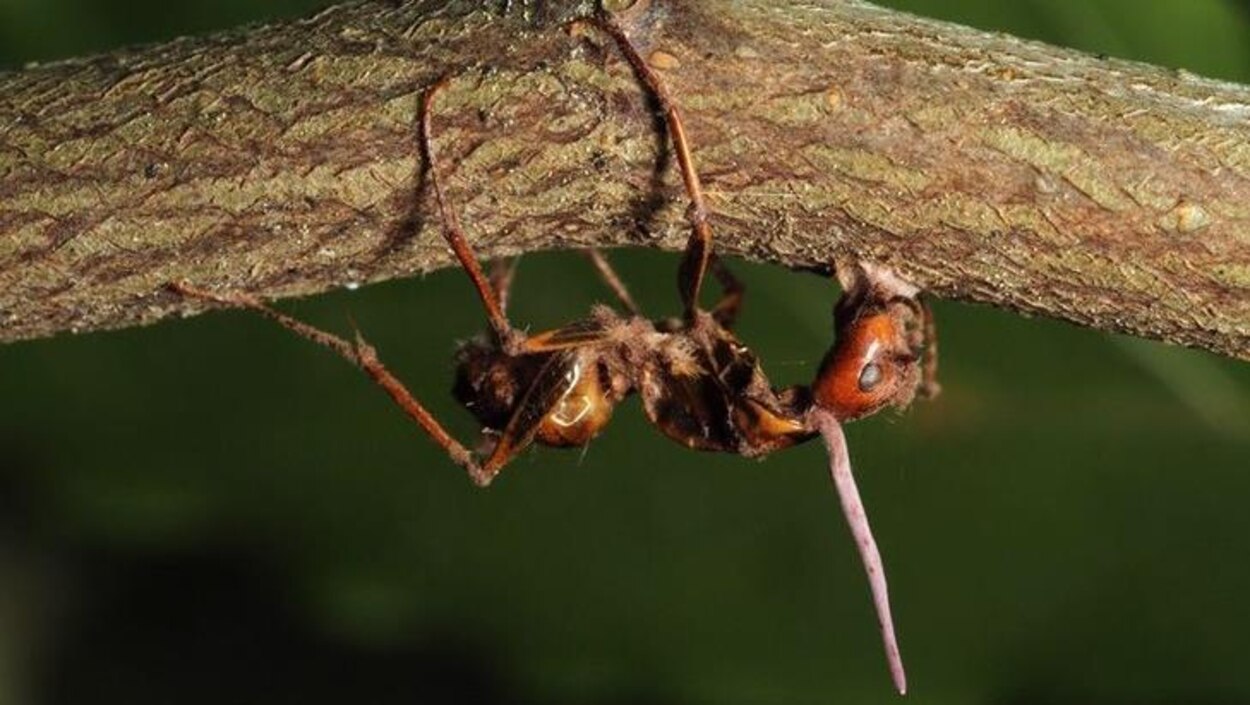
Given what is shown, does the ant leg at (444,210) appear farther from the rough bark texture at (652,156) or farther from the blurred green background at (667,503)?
the blurred green background at (667,503)

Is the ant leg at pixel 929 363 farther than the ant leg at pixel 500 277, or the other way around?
the ant leg at pixel 500 277

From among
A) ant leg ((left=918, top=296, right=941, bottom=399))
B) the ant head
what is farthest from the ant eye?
ant leg ((left=918, top=296, right=941, bottom=399))

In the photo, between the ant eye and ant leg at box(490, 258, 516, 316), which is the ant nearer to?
the ant eye

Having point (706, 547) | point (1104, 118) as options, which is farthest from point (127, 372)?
point (1104, 118)

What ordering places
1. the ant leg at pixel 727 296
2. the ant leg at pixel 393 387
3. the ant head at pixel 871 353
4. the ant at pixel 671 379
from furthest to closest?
the ant leg at pixel 727 296, the ant leg at pixel 393 387, the ant at pixel 671 379, the ant head at pixel 871 353

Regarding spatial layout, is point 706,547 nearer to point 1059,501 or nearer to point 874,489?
point 874,489

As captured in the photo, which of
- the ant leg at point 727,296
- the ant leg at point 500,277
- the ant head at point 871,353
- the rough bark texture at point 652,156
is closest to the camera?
the rough bark texture at point 652,156

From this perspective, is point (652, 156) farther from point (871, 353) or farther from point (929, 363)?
point (929, 363)

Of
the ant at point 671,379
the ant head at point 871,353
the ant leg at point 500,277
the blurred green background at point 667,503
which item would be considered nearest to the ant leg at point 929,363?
the ant at point 671,379

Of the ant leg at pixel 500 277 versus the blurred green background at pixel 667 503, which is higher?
the ant leg at pixel 500 277
